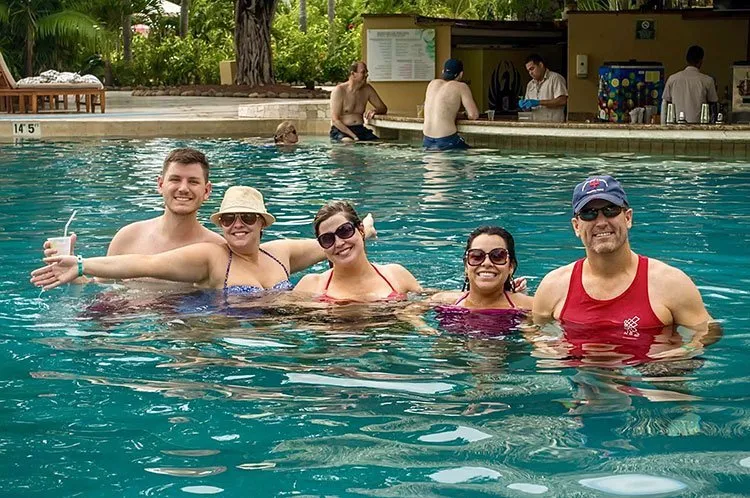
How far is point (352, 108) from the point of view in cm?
1933

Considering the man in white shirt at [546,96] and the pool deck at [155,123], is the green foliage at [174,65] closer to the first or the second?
the pool deck at [155,123]

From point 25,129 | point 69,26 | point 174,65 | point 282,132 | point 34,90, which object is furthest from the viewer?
point 174,65

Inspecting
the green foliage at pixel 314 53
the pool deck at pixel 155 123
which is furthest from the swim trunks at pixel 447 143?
the green foliage at pixel 314 53

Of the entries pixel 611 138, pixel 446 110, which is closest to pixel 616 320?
pixel 611 138

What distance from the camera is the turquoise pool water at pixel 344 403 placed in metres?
4.20

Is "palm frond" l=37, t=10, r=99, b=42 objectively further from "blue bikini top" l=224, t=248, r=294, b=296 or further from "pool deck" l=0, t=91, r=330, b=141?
"blue bikini top" l=224, t=248, r=294, b=296

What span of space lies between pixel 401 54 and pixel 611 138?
19.2 ft

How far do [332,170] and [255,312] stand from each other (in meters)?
8.56

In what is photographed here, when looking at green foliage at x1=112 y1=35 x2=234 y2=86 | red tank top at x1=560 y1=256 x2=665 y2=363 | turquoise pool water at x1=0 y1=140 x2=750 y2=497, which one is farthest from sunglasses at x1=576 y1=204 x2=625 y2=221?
green foliage at x1=112 y1=35 x2=234 y2=86

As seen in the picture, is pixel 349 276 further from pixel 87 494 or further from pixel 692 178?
pixel 692 178

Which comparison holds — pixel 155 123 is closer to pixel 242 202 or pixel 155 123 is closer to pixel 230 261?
pixel 230 261

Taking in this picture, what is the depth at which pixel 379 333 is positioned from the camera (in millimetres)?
6379

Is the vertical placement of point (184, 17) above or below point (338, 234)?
above

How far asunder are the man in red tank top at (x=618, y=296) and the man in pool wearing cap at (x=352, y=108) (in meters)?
13.5
